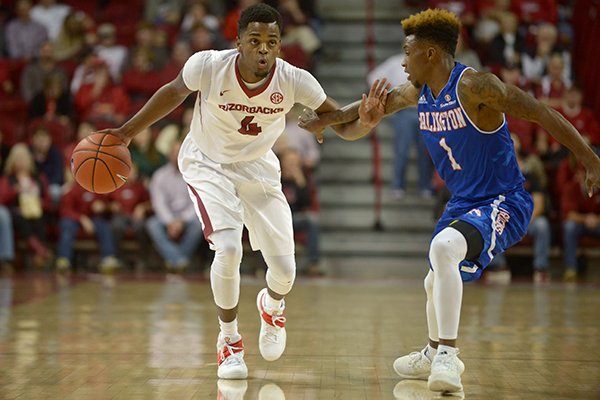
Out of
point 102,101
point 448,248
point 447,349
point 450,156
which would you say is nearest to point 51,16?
point 102,101

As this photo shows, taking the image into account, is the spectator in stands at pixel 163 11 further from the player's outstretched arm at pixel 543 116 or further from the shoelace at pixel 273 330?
the player's outstretched arm at pixel 543 116

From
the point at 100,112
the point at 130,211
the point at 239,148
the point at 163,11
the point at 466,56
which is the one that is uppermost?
the point at 163,11

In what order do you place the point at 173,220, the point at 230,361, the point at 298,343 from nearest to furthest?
the point at 230,361, the point at 298,343, the point at 173,220

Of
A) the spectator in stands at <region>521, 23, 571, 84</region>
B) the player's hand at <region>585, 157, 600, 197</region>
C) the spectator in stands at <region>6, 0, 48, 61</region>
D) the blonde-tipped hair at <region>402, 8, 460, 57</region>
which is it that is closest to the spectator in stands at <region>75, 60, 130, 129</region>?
the spectator in stands at <region>6, 0, 48, 61</region>

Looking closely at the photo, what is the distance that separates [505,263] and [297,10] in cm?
447

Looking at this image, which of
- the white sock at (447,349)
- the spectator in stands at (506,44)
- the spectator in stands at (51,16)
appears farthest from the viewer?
the spectator in stands at (51,16)

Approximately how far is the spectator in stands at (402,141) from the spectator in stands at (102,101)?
3054mm

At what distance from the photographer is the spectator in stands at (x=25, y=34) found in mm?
12875

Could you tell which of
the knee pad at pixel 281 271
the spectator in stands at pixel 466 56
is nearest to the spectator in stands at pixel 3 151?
the spectator in stands at pixel 466 56

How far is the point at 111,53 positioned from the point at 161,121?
1.52 meters

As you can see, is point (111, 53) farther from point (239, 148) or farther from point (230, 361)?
point (230, 361)

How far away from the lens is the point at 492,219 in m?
4.41

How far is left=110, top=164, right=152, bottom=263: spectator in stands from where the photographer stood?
10.9 m

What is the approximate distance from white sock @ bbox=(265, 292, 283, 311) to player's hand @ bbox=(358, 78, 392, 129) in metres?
1.13
